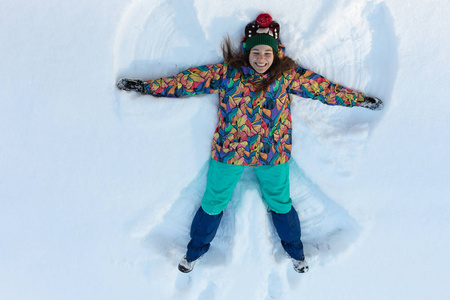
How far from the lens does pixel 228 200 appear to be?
1.81 metres

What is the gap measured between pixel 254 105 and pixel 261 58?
25 cm

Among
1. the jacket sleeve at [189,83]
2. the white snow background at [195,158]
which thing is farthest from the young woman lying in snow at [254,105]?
the white snow background at [195,158]

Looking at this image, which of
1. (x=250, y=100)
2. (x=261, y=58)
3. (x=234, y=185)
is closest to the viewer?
(x=261, y=58)

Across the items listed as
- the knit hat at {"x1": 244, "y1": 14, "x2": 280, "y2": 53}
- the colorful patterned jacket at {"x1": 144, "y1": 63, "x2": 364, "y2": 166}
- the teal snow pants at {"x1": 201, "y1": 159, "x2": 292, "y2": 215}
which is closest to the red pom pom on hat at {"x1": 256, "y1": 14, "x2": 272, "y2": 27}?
the knit hat at {"x1": 244, "y1": 14, "x2": 280, "y2": 53}

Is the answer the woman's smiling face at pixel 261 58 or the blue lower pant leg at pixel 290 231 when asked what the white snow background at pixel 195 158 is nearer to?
the blue lower pant leg at pixel 290 231

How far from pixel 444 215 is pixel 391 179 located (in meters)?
0.40

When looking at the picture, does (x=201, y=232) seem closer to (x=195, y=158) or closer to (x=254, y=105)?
(x=195, y=158)

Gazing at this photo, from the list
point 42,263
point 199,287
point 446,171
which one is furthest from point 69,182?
point 446,171

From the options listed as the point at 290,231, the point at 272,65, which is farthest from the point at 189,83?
the point at 290,231

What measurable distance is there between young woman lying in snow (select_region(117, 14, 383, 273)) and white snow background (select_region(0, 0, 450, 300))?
117 mm

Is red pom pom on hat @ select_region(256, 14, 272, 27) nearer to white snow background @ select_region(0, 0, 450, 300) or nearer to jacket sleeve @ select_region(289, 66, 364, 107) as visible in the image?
white snow background @ select_region(0, 0, 450, 300)

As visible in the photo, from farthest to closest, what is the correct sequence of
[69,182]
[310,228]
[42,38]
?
1. [310,228]
2. [69,182]
3. [42,38]

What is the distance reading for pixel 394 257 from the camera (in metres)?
1.95

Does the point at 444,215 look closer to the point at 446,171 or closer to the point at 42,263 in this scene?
the point at 446,171
